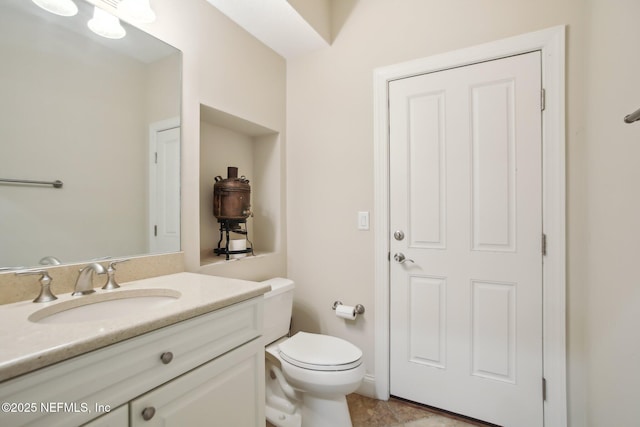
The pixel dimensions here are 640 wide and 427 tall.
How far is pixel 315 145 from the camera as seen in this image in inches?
77.9

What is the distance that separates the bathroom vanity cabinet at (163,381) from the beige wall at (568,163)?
91 centimetres

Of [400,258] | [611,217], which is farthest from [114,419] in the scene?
[611,217]

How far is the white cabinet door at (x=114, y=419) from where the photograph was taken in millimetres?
634

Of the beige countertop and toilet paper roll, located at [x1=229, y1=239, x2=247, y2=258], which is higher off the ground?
toilet paper roll, located at [x1=229, y1=239, x2=247, y2=258]

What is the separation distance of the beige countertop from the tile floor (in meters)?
1.01

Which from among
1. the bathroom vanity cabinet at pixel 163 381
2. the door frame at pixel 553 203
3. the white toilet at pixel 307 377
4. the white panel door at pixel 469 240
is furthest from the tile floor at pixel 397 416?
the bathroom vanity cabinet at pixel 163 381

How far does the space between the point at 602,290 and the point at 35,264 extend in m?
2.12

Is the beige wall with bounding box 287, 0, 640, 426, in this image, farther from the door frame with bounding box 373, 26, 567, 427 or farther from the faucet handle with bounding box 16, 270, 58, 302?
the faucet handle with bounding box 16, 270, 58, 302

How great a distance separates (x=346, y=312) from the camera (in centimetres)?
178

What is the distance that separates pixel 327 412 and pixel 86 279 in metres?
1.19

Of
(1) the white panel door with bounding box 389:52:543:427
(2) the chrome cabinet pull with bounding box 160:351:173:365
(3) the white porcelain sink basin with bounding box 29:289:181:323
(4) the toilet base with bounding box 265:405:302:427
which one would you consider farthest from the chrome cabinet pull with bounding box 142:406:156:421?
(1) the white panel door with bounding box 389:52:543:427

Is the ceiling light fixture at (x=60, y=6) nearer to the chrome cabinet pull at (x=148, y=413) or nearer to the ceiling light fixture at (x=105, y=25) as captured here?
the ceiling light fixture at (x=105, y=25)

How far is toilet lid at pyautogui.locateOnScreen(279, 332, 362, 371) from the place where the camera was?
52.2 inches

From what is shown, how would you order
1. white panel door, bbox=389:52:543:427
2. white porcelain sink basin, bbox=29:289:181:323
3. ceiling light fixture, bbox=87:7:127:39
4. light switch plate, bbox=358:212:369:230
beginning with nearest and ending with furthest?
1. white porcelain sink basin, bbox=29:289:181:323
2. ceiling light fixture, bbox=87:7:127:39
3. white panel door, bbox=389:52:543:427
4. light switch plate, bbox=358:212:369:230
